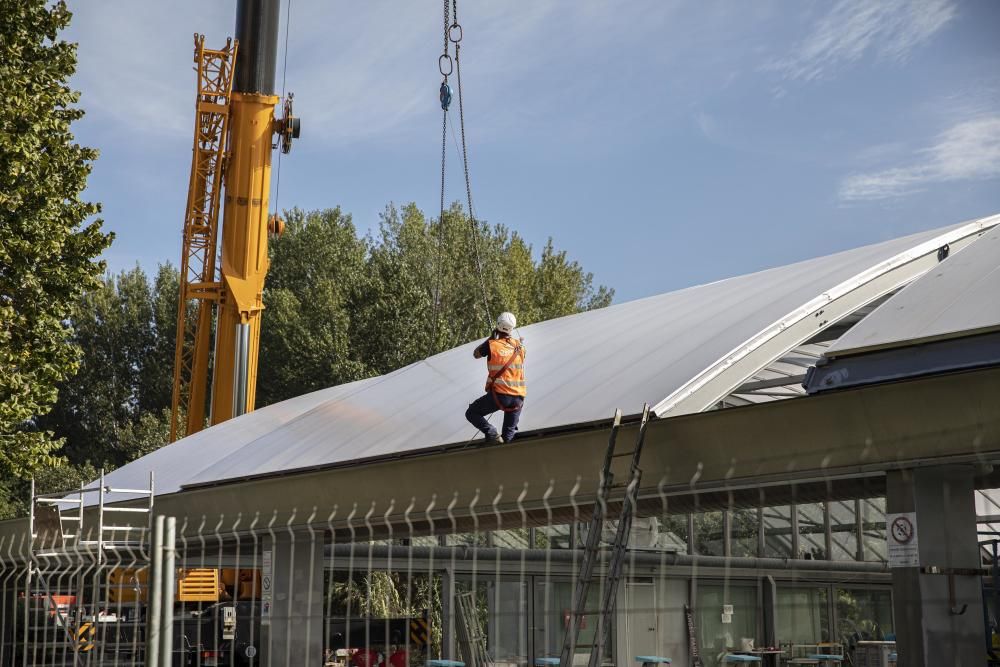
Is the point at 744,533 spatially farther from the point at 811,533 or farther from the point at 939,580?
the point at 939,580

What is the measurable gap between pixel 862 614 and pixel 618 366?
1664cm

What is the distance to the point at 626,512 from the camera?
31.4ft

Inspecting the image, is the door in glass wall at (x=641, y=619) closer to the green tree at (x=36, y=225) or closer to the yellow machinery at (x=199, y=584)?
the yellow machinery at (x=199, y=584)

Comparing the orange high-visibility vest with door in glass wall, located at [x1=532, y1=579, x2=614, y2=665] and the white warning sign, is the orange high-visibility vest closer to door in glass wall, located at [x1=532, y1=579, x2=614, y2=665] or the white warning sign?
the white warning sign

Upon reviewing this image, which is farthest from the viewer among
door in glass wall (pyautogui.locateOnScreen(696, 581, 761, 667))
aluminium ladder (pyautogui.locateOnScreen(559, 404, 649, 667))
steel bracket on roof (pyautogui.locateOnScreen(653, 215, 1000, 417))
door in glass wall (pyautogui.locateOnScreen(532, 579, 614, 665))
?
door in glass wall (pyautogui.locateOnScreen(696, 581, 761, 667))

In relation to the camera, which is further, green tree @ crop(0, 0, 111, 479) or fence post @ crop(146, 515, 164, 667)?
green tree @ crop(0, 0, 111, 479)

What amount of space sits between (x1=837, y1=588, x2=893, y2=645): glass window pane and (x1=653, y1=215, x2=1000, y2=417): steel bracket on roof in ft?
49.3

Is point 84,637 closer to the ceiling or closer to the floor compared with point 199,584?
closer to the floor

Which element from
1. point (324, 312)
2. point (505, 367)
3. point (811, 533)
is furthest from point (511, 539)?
point (324, 312)

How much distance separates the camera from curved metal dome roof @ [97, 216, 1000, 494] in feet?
38.3

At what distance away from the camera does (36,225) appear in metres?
18.5

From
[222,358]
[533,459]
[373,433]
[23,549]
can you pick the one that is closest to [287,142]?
[222,358]

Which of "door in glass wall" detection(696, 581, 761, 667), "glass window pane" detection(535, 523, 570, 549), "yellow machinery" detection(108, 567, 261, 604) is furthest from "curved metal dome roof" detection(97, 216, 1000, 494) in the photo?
"door in glass wall" detection(696, 581, 761, 667)

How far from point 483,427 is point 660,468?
214 cm
